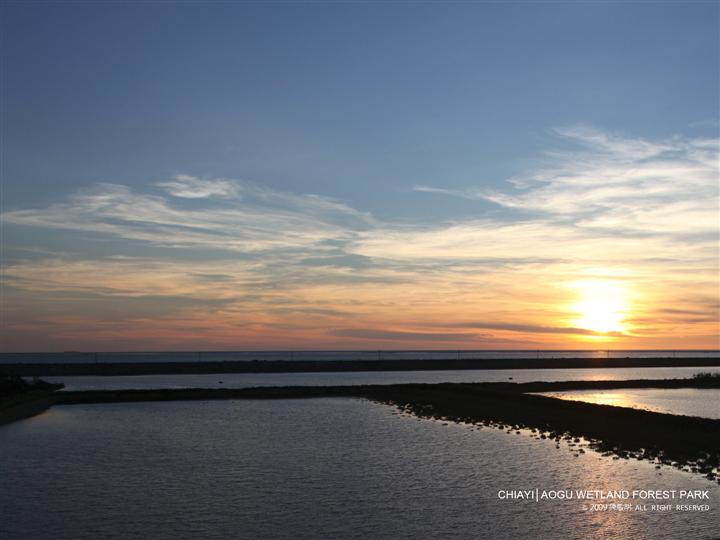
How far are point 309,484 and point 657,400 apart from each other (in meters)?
40.7

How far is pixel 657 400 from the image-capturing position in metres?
52.7

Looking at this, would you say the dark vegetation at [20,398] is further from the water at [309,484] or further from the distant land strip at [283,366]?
the distant land strip at [283,366]

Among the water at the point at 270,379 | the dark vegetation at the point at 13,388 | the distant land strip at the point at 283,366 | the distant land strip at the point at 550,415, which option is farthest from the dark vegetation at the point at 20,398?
the distant land strip at the point at 283,366

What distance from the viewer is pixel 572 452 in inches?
1063

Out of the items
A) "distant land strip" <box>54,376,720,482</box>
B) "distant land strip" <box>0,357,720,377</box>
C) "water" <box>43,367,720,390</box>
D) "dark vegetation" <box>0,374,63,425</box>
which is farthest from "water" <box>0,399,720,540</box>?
"distant land strip" <box>0,357,720,377</box>

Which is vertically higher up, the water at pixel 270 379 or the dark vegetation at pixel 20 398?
the dark vegetation at pixel 20 398

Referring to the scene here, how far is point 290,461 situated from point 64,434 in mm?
14192

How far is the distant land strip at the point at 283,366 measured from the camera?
344 feet

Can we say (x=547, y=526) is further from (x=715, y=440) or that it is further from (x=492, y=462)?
(x=715, y=440)

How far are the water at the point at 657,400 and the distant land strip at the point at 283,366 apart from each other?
204 ft

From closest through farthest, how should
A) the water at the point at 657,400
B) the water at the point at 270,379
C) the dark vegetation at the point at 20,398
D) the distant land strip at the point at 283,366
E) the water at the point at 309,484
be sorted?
the water at the point at 309,484 → the dark vegetation at the point at 20,398 → the water at the point at 657,400 → the water at the point at 270,379 → the distant land strip at the point at 283,366

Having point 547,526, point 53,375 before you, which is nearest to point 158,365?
point 53,375

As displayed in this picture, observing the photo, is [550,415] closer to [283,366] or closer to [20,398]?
[20,398]

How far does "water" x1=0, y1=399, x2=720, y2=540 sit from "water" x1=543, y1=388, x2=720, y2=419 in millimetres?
17403
